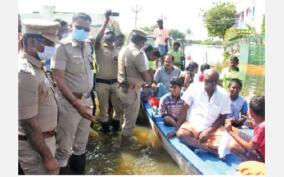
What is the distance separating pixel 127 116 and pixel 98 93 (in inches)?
28.2

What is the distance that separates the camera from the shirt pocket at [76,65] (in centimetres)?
398

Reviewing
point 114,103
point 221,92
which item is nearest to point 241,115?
point 221,92

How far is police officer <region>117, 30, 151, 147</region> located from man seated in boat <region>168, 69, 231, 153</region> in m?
0.98

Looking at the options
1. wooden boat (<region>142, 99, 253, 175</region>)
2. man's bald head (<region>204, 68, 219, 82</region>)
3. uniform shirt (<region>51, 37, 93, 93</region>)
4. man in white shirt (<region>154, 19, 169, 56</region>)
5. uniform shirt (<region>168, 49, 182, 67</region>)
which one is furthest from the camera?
man in white shirt (<region>154, 19, 169, 56</region>)

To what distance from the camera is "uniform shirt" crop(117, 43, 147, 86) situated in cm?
574

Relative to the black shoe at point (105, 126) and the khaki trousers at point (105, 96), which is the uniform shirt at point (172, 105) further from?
the black shoe at point (105, 126)

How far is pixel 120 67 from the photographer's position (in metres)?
6.02

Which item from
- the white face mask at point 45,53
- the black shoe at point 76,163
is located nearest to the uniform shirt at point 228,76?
the black shoe at point 76,163

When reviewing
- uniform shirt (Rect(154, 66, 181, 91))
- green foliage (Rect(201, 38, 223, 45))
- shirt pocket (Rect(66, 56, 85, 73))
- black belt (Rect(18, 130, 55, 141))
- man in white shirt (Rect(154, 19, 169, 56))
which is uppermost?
green foliage (Rect(201, 38, 223, 45))

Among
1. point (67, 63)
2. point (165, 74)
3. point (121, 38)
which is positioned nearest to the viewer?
point (67, 63)

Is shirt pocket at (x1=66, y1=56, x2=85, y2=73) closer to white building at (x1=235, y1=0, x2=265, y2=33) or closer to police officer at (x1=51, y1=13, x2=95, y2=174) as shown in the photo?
police officer at (x1=51, y1=13, x2=95, y2=174)

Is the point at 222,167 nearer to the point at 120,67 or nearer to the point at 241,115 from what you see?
the point at 241,115

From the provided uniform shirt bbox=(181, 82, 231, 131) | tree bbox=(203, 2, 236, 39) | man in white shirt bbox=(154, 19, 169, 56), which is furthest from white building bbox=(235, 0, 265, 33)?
uniform shirt bbox=(181, 82, 231, 131)

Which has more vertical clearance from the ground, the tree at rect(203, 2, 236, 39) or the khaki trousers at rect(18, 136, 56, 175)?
the tree at rect(203, 2, 236, 39)
